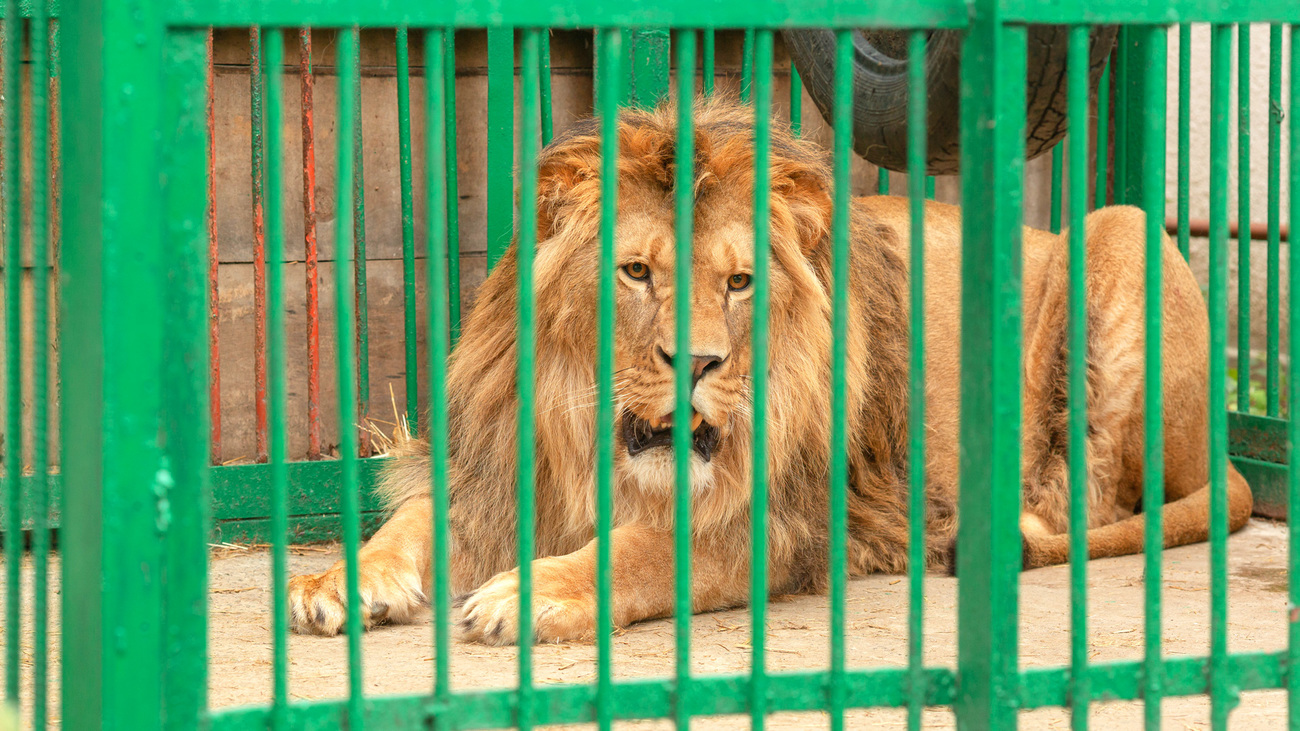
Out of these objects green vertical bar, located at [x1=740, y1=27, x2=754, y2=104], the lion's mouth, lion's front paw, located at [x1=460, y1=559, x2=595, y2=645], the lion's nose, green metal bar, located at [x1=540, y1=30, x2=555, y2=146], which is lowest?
lion's front paw, located at [x1=460, y1=559, x2=595, y2=645]

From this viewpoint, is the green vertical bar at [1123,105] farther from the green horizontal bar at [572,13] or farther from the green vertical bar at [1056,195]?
the green horizontal bar at [572,13]

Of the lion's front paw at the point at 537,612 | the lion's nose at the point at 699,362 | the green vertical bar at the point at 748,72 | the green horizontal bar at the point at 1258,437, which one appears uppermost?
the green vertical bar at the point at 748,72

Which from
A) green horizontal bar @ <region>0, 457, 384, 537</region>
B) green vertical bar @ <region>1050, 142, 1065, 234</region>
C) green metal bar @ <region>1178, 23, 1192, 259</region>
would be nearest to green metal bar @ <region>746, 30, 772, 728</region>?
green metal bar @ <region>1178, 23, 1192, 259</region>

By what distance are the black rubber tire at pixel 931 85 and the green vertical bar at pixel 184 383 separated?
3.76 ft

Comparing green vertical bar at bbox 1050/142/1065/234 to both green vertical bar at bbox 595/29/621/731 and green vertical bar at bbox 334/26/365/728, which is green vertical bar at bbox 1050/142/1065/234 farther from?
green vertical bar at bbox 334/26/365/728

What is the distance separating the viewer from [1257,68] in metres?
6.95

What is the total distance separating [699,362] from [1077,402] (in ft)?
3.81

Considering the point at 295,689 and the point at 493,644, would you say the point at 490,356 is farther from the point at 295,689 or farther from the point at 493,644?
the point at 295,689

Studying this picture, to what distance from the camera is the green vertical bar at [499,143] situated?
4.12 meters

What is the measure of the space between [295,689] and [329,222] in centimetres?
284

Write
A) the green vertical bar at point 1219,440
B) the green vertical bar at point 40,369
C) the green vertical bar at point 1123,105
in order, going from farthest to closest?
the green vertical bar at point 1123,105
the green vertical bar at point 1219,440
the green vertical bar at point 40,369

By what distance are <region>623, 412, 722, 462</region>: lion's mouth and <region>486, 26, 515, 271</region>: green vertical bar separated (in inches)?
47.1

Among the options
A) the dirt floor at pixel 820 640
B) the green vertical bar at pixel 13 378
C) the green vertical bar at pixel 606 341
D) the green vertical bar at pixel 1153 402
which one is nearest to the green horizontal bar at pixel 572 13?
the green vertical bar at pixel 606 341

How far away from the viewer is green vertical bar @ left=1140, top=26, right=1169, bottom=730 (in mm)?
1854
